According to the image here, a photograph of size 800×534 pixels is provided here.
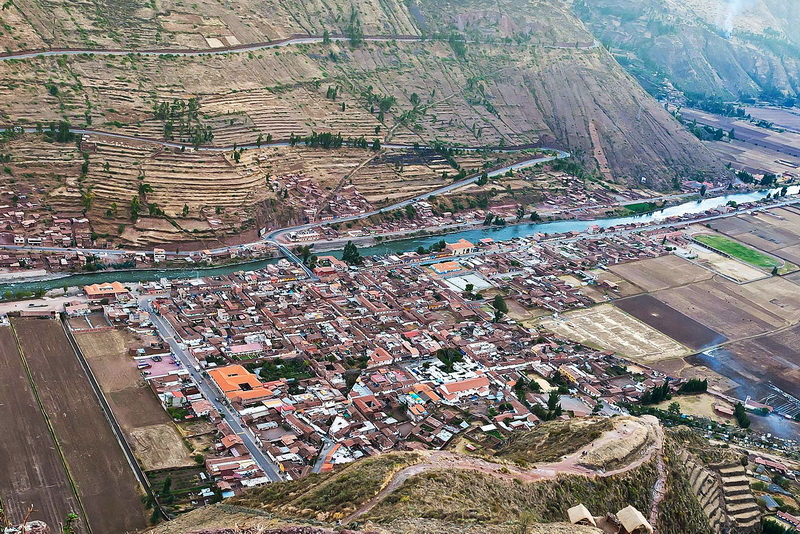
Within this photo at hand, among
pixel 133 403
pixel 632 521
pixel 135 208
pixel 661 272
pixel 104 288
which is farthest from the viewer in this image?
pixel 661 272

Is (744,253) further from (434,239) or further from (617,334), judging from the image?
(434,239)

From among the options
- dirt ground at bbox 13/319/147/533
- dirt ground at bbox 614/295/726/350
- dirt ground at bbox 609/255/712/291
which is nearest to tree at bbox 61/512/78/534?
dirt ground at bbox 13/319/147/533

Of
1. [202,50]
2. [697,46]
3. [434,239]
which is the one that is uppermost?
[202,50]

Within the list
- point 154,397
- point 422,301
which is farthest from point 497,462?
point 422,301

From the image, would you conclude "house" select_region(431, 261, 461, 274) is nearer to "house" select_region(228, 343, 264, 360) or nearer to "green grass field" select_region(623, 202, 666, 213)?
"house" select_region(228, 343, 264, 360)

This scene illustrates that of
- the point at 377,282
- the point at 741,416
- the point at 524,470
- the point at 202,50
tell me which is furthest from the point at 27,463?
the point at 202,50

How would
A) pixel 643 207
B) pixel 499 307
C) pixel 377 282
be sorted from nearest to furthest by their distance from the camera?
pixel 499 307 → pixel 377 282 → pixel 643 207
